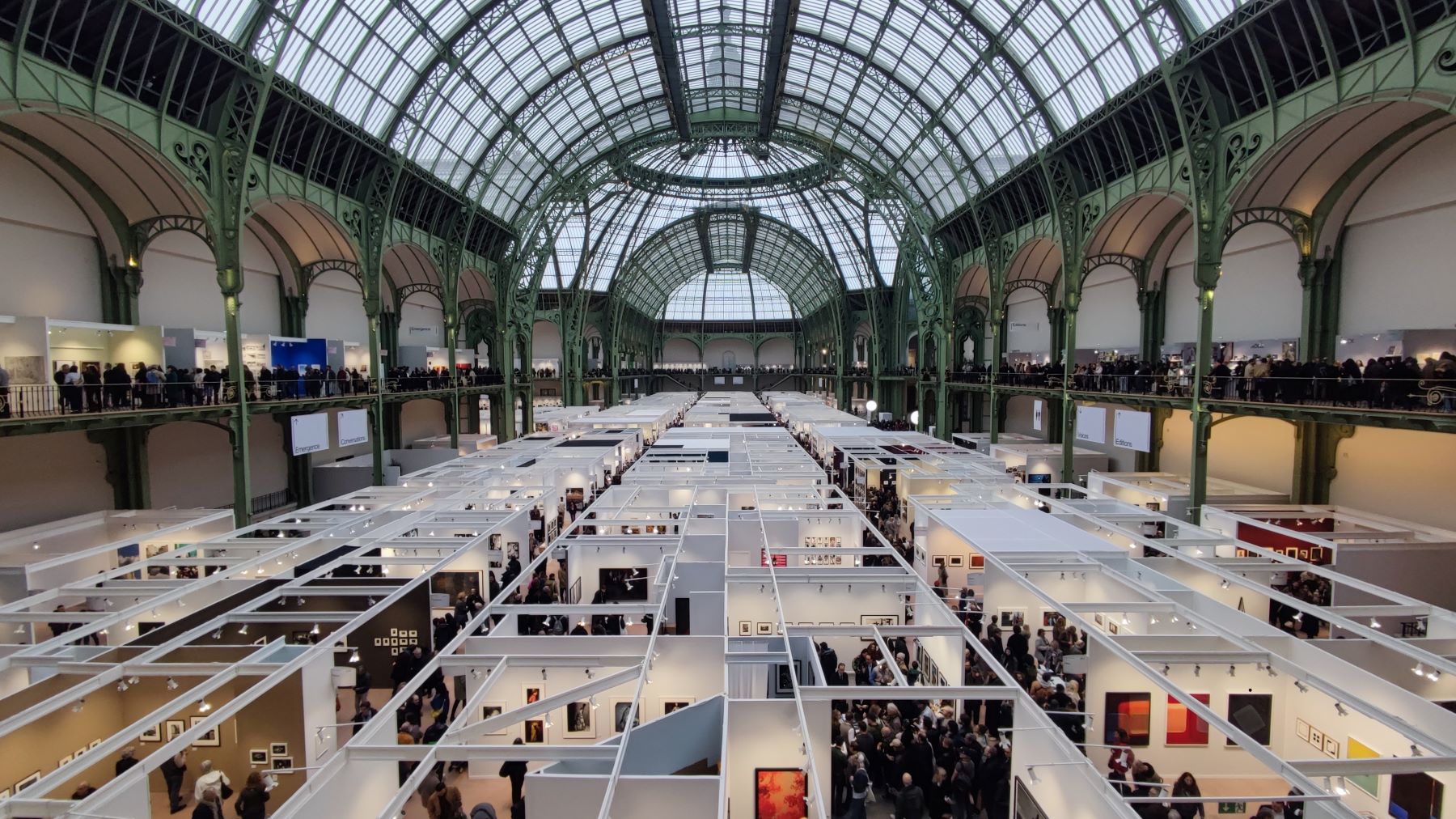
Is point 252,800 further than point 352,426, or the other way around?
point 352,426

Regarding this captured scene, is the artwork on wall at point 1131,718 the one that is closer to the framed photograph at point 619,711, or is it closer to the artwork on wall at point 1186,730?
the artwork on wall at point 1186,730

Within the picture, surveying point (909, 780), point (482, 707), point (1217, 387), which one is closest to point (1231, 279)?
point (1217, 387)

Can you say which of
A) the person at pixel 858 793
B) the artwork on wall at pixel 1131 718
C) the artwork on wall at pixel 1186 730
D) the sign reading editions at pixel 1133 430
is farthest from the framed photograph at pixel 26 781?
the sign reading editions at pixel 1133 430

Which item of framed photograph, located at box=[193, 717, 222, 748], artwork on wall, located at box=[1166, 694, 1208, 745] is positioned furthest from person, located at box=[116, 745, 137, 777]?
artwork on wall, located at box=[1166, 694, 1208, 745]

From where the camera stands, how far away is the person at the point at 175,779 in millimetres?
10250

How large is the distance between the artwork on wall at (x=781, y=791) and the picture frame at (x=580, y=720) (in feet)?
10.2

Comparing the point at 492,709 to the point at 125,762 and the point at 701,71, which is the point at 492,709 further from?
the point at 701,71

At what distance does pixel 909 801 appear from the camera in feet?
31.6

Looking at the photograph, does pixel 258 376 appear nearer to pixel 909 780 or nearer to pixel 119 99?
pixel 119 99

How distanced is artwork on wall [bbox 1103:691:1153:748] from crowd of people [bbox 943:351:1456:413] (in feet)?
33.4

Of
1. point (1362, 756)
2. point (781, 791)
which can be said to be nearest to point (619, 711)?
point (781, 791)

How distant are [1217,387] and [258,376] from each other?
3188 cm

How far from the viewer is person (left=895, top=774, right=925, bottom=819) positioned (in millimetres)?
9617

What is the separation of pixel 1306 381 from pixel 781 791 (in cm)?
→ 1923
